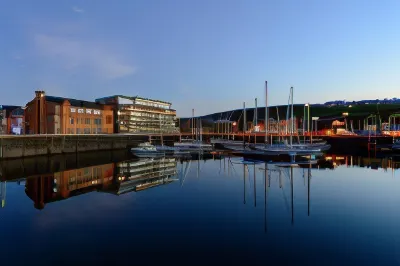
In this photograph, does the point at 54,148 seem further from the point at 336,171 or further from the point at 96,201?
the point at 336,171

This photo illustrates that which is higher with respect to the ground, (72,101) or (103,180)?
(72,101)

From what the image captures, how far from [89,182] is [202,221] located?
22183 millimetres

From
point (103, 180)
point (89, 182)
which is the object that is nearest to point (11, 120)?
point (103, 180)

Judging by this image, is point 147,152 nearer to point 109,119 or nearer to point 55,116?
point 55,116

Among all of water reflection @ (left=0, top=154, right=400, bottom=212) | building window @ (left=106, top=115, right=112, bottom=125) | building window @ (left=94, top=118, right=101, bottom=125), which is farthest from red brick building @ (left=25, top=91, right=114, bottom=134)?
water reflection @ (left=0, top=154, right=400, bottom=212)

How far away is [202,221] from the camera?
20.7 meters

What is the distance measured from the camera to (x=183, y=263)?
542 inches

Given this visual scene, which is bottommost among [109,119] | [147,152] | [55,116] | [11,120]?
[147,152]

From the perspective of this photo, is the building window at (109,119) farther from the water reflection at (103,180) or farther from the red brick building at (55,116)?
the water reflection at (103,180)

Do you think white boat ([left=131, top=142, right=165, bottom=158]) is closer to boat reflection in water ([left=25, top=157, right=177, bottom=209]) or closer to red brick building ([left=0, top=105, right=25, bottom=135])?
boat reflection in water ([left=25, top=157, right=177, bottom=209])

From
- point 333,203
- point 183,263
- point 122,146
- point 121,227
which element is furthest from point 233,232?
point 122,146

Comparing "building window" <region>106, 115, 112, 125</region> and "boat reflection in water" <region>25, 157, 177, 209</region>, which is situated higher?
"building window" <region>106, 115, 112, 125</region>

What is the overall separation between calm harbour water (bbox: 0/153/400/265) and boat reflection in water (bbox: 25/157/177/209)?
Result: 16 centimetres

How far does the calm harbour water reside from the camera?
14.8 meters
